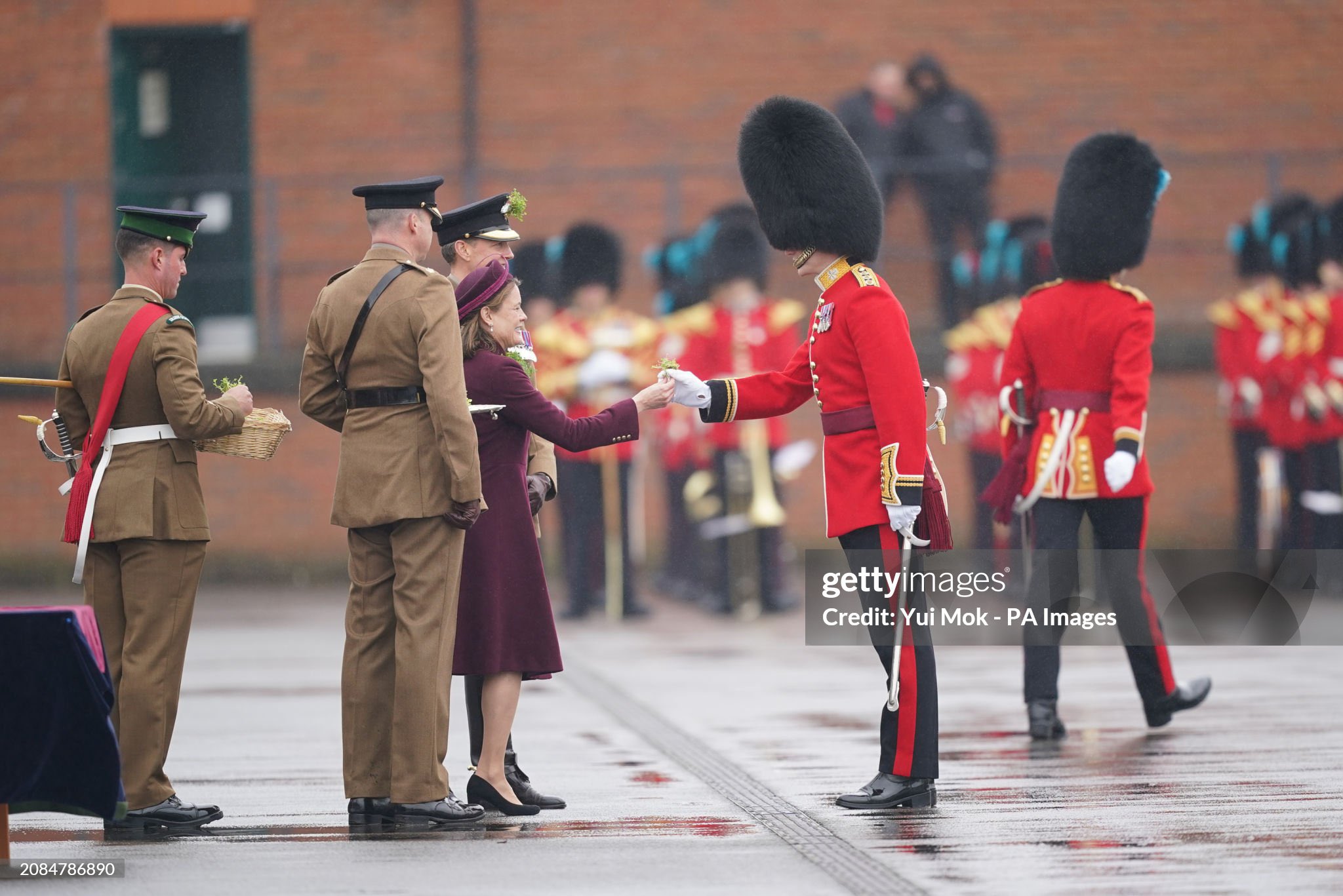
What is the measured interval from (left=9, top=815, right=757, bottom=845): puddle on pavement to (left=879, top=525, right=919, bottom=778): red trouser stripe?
480 mm

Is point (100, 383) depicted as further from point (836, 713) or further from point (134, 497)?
point (836, 713)

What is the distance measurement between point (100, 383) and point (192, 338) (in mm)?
273

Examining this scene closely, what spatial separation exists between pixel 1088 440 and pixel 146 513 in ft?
10.3

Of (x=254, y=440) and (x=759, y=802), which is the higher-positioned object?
(x=254, y=440)

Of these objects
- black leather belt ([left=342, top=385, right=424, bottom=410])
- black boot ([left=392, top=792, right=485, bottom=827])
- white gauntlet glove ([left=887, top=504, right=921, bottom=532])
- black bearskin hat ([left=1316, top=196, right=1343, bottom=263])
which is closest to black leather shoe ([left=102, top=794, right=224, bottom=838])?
black boot ([left=392, top=792, right=485, bottom=827])

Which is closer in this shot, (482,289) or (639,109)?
(482,289)

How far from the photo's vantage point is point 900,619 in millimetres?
5316

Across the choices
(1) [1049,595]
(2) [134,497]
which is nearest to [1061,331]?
(1) [1049,595]

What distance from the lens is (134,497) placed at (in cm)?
511

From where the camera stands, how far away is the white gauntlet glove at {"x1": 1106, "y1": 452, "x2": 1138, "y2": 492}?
6238 millimetres

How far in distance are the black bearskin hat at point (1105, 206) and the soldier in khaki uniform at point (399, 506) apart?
8.51 feet

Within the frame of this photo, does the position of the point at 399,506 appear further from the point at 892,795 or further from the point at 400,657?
the point at 892,795

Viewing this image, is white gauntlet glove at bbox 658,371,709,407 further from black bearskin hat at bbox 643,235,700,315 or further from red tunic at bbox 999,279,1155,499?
black bearskin hat at bbox 643,235,700,315

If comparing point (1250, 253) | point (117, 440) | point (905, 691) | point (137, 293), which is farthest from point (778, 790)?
point (1250, 253)
